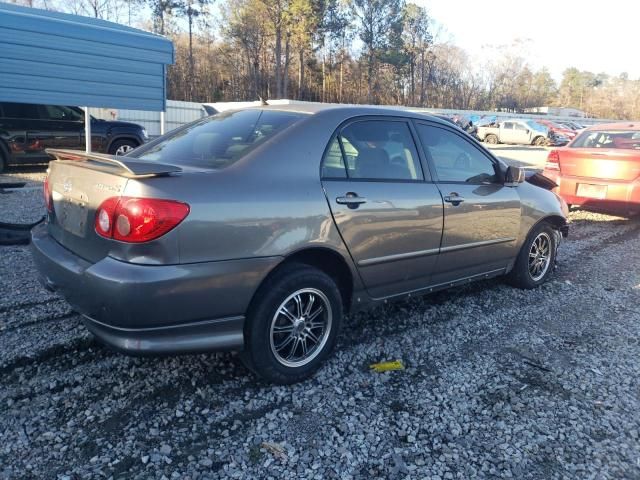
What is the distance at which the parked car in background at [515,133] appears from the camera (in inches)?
1314

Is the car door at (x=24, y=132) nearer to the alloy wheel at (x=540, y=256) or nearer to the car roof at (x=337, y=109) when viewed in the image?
the car roof at (x=337, y=109)

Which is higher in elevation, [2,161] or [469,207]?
[469,207]

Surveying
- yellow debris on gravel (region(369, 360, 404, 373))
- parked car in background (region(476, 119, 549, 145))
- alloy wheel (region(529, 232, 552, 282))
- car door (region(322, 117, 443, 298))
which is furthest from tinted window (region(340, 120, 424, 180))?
parked car in background (region(476, 119, 549, 145))

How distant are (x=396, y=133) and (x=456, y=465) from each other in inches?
88.0

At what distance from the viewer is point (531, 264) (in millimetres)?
4996

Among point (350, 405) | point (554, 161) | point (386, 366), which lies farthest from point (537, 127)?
point (350, 405)

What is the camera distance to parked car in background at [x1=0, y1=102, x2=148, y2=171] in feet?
35.7

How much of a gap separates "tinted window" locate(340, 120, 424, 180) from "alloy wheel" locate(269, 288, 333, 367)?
2.75 ft

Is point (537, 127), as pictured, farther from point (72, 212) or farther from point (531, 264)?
point (72, 212)

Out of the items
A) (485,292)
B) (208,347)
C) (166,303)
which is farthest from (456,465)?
(485,292)

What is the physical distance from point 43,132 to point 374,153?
10405mm

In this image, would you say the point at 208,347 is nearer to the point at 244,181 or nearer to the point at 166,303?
the point at 166,303

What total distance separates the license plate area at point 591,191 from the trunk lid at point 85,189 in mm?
7373

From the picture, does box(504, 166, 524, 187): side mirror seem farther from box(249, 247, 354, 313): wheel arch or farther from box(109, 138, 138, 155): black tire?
box(109, 138, 138, 155): black tire
